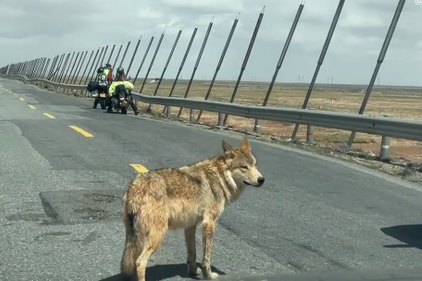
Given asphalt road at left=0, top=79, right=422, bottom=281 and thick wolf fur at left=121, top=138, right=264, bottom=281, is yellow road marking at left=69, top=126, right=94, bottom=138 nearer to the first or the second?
asphalt road at left=0, top=79, right=422, bottom=281

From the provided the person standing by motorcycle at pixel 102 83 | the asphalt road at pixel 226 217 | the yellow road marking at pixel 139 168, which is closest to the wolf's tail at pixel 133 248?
the asphalt road at pixel 226 217

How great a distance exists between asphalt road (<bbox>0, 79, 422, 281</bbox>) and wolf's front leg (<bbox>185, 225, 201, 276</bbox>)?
3.8 inches

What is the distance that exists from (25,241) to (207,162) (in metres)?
2.16

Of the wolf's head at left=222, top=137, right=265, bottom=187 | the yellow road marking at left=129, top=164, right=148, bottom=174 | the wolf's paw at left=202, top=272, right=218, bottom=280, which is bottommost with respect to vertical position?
the yellow road marking at left=129, top=164, right=148, bottom=174

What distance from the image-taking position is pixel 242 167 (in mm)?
5484

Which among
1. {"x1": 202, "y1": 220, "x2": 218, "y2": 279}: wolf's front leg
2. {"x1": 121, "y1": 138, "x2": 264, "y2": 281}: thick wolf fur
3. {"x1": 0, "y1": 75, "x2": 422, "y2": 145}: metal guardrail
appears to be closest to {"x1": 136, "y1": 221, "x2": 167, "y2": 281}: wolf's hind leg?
{"x1": 121, "y1": 138, "x2": 264, "y2": 281}: thick wolf fur

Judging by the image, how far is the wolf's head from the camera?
17.9ft

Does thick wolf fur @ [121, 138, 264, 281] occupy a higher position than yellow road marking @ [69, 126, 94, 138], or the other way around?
thick wolf fur @ [121, 138, 264, 281]

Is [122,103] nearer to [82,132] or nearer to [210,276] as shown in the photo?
[82,132]

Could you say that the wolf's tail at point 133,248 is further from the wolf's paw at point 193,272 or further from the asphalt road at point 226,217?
the wolf's paw at point 193,272

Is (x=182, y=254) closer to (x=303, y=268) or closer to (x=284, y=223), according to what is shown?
(x=303, y=268)

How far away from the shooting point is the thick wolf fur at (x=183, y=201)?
4879 millimetres

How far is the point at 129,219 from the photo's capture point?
16.3 ft

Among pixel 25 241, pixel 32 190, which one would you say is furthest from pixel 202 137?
pixel 25 241
